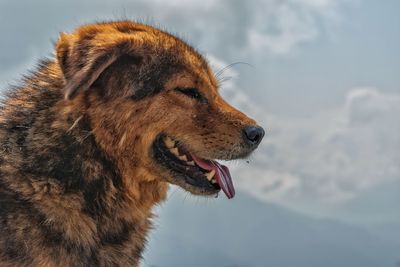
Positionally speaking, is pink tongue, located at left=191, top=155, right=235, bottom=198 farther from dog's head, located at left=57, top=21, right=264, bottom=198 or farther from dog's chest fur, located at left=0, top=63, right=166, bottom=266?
dog's chest fur, located at left=0, top=63, right=166, bottom=266

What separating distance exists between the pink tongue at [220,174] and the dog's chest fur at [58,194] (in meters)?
0.81

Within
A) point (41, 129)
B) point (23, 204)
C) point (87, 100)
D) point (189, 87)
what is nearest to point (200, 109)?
point (189, 87)

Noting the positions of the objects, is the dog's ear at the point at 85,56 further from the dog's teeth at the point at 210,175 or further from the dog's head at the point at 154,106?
the dog's teeth at the point at 210,175

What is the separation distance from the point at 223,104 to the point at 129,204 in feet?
5.44

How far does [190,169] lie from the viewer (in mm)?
6883

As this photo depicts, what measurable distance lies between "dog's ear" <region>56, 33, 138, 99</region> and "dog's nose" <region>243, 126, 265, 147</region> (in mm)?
1588

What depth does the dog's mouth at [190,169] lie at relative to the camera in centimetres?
671

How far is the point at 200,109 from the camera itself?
681cm

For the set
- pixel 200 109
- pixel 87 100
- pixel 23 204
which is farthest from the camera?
pixel 200 109

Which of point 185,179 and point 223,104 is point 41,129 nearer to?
point 185,179

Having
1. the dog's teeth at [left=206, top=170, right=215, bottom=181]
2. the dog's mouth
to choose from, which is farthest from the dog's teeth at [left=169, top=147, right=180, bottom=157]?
the dog's teeth at [left=206, top=170, right=215, bottom=181]

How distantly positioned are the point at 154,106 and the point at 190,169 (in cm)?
88

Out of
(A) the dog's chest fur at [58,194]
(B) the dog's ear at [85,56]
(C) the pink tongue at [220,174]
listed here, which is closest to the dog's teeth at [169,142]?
(C) the pink tongue at [220,174]

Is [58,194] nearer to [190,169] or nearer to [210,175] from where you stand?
[190,169]
